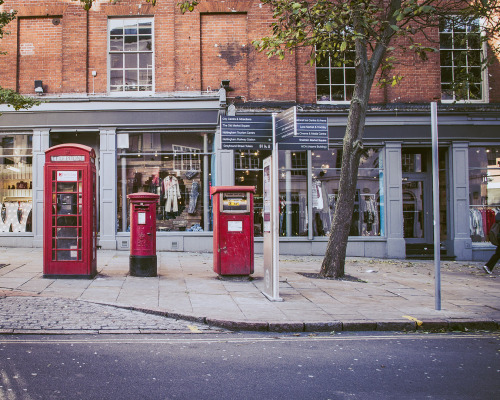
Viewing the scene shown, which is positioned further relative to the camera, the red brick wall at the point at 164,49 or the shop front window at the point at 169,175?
the shop front window at the point at 169,175

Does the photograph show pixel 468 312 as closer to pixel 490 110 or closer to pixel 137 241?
pixel 137 241

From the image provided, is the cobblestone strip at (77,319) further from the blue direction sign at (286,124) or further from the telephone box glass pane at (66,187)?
the blue direction sign at (286,124)

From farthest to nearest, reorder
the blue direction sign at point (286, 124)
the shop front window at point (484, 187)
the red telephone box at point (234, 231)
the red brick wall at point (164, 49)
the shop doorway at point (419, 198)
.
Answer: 1. the shop doorway at point (419, 198)
2. the shop front window at point (484, 187)
3. the red brick wall at point (164, 49)
4. the red telephone box at point (234, 231)
5. the blue direction sign at point (286, 124)

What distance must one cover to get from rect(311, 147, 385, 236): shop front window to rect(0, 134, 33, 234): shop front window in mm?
8803

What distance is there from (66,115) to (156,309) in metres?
9.28

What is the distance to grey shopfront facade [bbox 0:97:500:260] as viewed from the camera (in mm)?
14211

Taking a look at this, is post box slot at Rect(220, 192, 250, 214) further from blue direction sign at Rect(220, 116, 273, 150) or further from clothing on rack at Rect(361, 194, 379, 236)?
clothing on rack at Rect(361, 194, 379, 236)

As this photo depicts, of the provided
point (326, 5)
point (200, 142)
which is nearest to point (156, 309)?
point (326, 5)

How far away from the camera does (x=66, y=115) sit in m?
14.2

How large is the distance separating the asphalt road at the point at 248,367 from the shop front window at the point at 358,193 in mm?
8755

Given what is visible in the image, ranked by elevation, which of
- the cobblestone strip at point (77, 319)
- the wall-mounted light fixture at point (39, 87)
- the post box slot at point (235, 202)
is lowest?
the cobblestone strip at point (77, 319)

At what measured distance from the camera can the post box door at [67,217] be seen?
9227 millimetres

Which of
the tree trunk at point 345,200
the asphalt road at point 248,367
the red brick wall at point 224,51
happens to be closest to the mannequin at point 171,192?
the red brick wall at point 224,51

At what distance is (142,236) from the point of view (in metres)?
9.73
